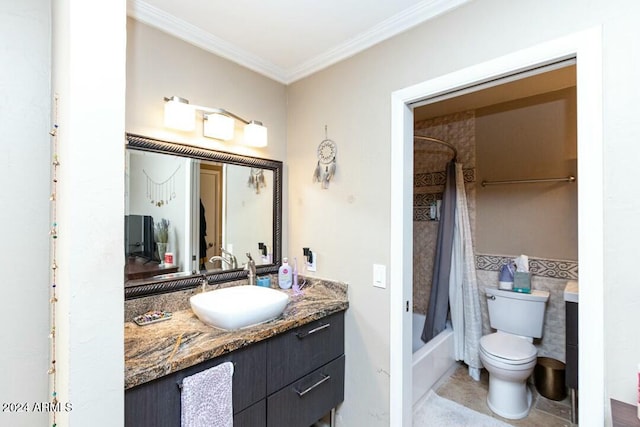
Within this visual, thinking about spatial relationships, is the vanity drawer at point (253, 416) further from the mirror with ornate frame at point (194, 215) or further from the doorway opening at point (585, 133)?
the doorway opening at point (585, 133)

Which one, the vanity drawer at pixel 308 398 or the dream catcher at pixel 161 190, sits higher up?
the dream catcher at pixel 161 190

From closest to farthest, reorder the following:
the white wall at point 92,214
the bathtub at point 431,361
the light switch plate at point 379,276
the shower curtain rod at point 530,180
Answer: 1. the white wall at point 92,214
2. the light switch plate at point 379,276
3. the bathtub at point 431,361
4. the shower curtain rod at point 530,180

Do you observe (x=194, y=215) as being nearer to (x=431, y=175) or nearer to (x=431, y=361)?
(x=431, y=361)

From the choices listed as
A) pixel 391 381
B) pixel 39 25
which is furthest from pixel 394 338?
pixel 39 25

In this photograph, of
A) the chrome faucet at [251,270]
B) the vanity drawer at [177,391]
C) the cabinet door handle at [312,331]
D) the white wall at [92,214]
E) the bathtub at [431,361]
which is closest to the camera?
the white wall at [92,214]

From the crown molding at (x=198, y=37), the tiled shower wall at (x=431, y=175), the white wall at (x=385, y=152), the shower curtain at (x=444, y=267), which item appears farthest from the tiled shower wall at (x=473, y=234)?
the crown molding at (x=198, y=37)

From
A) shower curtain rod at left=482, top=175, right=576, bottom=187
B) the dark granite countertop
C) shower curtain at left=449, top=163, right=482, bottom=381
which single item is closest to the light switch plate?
the dark granite countertop

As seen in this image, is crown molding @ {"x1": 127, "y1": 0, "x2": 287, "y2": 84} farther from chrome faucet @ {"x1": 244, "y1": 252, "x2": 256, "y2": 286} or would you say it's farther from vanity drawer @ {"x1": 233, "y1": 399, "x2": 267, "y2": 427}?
vanity drawer @ {"x1": 233, "y1": 399, "x2": 267, "y2": 427}

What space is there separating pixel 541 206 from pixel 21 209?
336 centimetres

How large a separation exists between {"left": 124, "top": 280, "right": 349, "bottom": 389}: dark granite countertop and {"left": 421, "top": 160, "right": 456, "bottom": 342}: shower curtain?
146 cm

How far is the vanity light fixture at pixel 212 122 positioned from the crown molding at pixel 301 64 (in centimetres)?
37

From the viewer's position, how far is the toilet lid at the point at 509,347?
6.93 feet

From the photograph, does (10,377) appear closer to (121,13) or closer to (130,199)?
(130,199)

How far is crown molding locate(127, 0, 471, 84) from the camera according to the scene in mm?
1475
